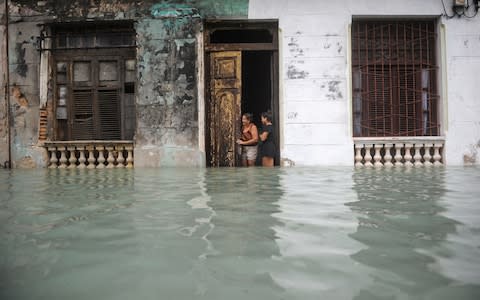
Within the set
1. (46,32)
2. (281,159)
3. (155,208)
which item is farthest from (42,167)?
(155,208)

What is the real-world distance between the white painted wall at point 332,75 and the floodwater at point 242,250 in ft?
19.4

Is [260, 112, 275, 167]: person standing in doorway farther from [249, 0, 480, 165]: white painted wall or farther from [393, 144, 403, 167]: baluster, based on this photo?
[393, 144, 403, 167]: baluster

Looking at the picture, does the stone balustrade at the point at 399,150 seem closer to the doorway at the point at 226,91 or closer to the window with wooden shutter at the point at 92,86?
the doorway at the point at 226,91

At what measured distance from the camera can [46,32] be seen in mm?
9188

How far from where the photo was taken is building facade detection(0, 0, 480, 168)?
28.7 ft

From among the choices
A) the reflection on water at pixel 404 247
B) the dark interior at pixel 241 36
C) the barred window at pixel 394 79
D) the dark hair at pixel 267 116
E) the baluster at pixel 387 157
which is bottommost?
the reflection on water at pixel 404 247

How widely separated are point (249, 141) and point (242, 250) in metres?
7.16

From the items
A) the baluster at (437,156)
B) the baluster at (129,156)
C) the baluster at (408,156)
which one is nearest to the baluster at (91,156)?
the baluster at (129,156)

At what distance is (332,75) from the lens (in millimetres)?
8789

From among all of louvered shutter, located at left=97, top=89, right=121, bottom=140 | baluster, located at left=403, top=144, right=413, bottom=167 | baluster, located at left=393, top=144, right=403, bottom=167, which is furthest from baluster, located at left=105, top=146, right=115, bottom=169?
baluster, located at left=403, top=144, right=413, bottom=167

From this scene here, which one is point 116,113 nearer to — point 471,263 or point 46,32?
point 46,32

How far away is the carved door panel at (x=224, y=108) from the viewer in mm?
9102

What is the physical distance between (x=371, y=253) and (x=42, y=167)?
29.5 feet

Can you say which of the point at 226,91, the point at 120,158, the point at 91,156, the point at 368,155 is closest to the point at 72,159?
the point at 91,156
